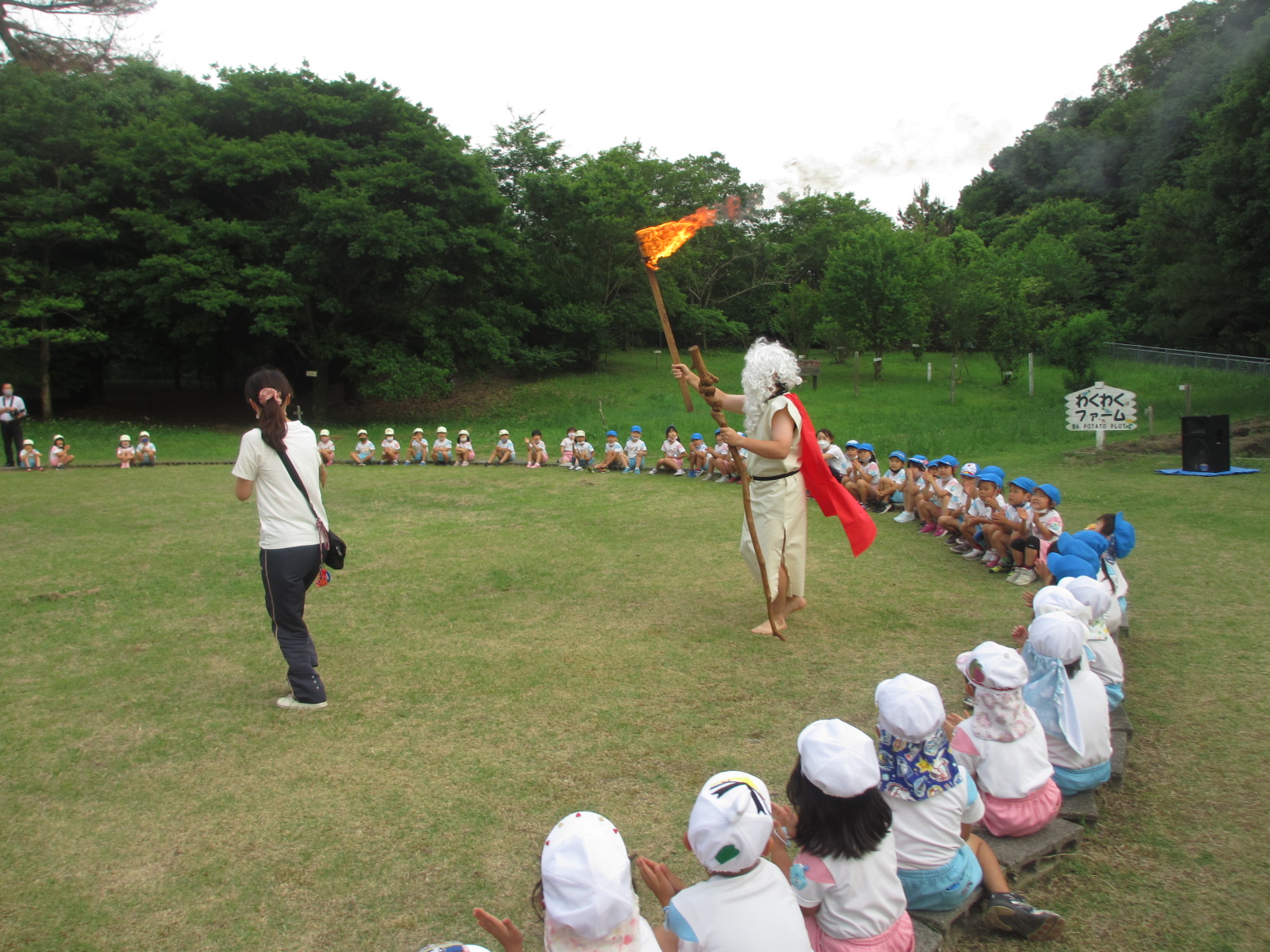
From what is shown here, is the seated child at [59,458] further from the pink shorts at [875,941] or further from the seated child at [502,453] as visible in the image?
the pink shorts at [875,941]

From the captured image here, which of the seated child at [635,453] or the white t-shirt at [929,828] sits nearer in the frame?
the white t-shirt at [929,828]

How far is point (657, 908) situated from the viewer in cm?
326

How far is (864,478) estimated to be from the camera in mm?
11703

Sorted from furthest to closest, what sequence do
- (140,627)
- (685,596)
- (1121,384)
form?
(1121,384), (685,596), (140,627)

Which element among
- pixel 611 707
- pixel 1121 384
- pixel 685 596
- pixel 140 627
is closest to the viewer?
pixel 611 707

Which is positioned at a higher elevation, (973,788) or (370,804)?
(973,788)

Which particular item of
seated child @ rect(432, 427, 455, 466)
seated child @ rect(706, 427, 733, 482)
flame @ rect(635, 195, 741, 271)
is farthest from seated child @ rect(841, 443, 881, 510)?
seated child @ rect(432, 427, 455, 466)

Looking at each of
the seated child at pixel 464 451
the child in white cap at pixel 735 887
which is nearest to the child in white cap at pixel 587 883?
the child in white cap at pixel 735 887

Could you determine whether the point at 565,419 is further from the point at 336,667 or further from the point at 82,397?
the point at 336,667

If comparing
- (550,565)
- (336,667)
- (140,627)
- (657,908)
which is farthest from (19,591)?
(657,908)

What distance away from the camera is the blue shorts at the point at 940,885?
2998mm

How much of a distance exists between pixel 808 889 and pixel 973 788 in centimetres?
81

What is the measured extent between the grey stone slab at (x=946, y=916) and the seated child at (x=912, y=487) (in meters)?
7.71

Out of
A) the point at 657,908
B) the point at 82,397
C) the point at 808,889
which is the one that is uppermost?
the point at 82,397
